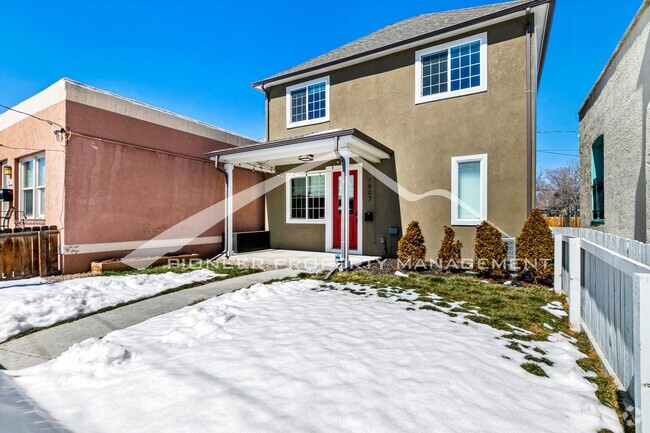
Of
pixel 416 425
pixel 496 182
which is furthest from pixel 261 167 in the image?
pixel 416 425

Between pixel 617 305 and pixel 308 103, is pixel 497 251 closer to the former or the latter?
pixel 617 305

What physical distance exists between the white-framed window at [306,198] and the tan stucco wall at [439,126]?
1.82 feet

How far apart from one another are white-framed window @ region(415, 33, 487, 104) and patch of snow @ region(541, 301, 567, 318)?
517cm

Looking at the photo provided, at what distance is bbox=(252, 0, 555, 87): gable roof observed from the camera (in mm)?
7059

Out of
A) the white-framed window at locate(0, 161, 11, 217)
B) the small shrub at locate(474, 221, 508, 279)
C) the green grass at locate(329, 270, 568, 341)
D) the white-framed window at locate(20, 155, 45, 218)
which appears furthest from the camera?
the white-framed window at locate(0, 161, 11, 217)

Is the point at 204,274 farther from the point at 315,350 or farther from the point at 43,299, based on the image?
the point at 315,350

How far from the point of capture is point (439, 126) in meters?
7.92

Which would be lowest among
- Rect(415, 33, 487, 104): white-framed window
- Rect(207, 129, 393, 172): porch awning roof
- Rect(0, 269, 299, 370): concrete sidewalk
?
Rect(0, 269, 299, 370): concrete sidewalk

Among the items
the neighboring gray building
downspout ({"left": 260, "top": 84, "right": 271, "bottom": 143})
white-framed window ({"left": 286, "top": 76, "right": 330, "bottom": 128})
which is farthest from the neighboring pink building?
the neighboring gray building

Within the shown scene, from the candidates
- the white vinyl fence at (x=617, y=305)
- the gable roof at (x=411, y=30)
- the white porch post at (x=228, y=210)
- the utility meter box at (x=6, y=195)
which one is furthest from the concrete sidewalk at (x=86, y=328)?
the gable roof at (x=411, y=30)

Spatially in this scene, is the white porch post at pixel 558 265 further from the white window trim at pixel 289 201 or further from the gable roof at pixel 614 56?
the white window trim at pixel 289 201

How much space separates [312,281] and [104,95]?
275 inches

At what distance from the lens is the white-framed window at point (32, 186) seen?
8.20m

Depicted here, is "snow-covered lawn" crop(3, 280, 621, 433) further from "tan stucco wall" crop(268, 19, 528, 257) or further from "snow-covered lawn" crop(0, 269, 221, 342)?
"tan stucco wall" crop(268, 19, 528, 257)
